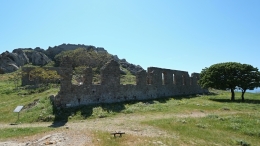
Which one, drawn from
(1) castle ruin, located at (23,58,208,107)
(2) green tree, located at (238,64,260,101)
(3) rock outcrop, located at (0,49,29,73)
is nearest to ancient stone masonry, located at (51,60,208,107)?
(1) castle ruin, located at (23,58,208,107)

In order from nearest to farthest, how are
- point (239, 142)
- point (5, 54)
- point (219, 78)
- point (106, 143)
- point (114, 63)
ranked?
point (106, 143)
point (239, 142)
point (114, 63)
point (219, 78)
point (5, 54)

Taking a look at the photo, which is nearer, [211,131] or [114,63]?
[211,131]

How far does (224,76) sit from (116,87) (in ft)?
59.9

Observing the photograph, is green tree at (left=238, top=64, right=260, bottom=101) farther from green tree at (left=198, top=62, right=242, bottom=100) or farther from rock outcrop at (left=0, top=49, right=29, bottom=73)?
rock outcrop at (left=0, top=49, right=29, bottom=73)

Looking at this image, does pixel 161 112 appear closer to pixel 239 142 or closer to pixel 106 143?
pixel 239 142

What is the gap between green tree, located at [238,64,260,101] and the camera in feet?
107

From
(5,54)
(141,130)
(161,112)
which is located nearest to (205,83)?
(161,112)

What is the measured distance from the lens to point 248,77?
33188 mm

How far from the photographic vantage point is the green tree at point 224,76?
33.8m

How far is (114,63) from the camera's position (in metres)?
27.0

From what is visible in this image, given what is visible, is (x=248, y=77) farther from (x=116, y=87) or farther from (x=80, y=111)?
(x=80, y=111)

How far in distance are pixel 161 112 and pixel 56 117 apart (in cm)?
1051

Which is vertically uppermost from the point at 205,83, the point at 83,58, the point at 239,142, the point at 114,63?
the point at 83,58

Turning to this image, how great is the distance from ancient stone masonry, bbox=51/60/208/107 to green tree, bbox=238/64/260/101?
425 inches
